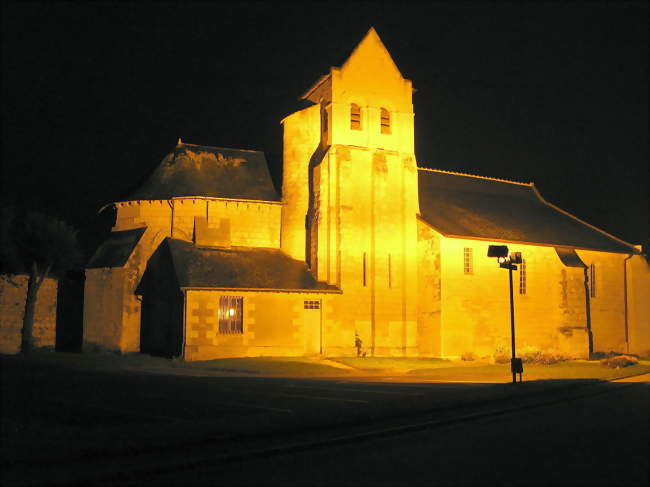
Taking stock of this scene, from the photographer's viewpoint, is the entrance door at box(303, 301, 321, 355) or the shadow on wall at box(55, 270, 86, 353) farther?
the shadow on wall at box(55, 270, 86, 353)

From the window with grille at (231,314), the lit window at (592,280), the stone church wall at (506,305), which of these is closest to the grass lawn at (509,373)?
the stone church wall at (506,305)

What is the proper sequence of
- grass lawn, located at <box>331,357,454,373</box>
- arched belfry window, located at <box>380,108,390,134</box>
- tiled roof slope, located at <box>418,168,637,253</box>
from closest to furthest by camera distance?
1. grass lawn, located at <box>331,357,454,373</box>
2. arched belfry window, located at <box>380,108,390,134</box>
3. tiled roof slope, located at <box>418,168,637,253</box>

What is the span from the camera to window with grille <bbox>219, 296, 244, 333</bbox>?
102ft

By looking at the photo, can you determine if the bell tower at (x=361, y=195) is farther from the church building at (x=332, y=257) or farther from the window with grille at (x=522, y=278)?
the window with grille at (x=522, y=278)

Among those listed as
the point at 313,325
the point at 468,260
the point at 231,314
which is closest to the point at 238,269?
the point at 231,314

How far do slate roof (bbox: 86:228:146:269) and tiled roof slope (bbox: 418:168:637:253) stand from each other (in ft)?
51.8

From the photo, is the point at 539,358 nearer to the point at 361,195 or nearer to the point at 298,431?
the point at 361,195

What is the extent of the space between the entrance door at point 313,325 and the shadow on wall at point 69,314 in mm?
13498

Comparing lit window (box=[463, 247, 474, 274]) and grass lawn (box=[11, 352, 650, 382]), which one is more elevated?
lit window (box=[463, 247, 474, 274])

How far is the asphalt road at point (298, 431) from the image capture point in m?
8.48

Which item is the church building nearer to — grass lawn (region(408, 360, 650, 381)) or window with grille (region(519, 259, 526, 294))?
window with grille (region(519, 259, 526, 294))

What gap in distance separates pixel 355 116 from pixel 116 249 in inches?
586

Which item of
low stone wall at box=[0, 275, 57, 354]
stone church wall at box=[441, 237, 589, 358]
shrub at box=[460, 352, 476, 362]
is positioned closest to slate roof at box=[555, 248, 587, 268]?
stone church wall at box=[441, 237, 589, 358]

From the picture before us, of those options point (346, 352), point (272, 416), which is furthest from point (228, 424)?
point (346, 352)
